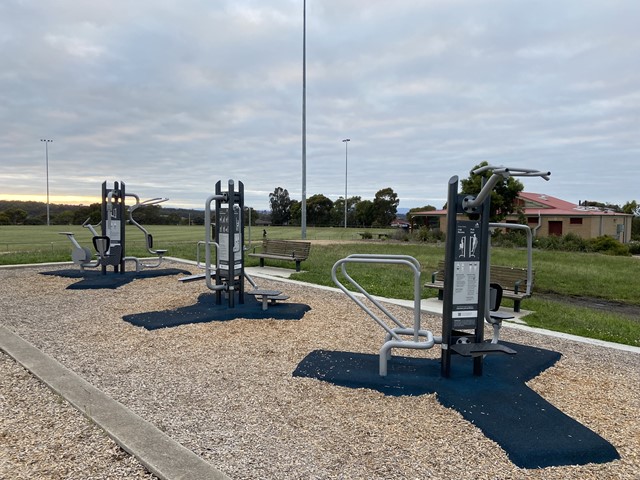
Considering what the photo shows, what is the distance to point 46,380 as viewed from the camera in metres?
3.82

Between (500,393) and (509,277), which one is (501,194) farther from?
(500,393)

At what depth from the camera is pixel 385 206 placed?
57.1 m

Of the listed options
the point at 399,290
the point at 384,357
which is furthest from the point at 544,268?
the point at 384,357

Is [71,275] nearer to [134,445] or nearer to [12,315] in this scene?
[12,315]

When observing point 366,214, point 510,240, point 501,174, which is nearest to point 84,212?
point 366,214

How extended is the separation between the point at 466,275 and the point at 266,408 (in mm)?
1961

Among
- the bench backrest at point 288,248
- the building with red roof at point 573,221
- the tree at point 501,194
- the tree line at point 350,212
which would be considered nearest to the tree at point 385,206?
the tree line at point 350,212

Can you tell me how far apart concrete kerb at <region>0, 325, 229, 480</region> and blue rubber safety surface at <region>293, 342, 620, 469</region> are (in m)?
1.48

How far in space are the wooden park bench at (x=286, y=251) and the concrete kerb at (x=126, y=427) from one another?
295 inches

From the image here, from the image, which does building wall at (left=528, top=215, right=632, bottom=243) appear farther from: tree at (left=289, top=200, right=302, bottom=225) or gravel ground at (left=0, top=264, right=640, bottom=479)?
gravel ground at (left=0, top=264, right=640, bottom=479)

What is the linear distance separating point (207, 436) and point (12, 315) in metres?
4.79

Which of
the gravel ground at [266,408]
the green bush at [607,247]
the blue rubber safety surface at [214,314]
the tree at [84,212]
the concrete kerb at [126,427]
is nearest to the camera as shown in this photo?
Answer: the concrete kerb at [126,427]

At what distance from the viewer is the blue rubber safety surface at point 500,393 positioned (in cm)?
293

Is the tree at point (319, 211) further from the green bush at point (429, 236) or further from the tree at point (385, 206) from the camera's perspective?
the green bush at point (429, 236)
